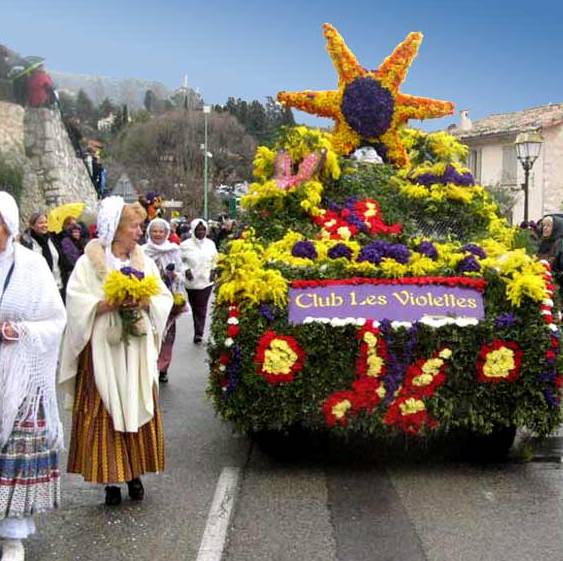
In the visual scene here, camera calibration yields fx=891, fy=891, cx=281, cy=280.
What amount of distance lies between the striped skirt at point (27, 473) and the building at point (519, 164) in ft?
125

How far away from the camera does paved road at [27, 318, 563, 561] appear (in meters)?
4.47

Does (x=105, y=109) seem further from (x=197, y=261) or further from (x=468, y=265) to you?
(x=468, y=265)

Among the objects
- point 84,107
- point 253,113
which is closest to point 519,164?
point 253,113

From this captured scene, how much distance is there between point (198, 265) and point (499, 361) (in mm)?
6231

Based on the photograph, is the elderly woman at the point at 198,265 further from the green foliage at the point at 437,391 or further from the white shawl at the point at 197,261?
the green foliage at the point at 437,391

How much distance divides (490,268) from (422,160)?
2834mm

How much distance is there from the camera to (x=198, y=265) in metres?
11.1

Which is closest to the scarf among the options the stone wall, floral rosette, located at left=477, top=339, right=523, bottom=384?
floral rosette, located at left=477, top=339, right=523, bottom=384

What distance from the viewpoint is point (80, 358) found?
502cm

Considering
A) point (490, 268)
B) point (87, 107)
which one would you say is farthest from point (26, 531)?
point (87, 107)

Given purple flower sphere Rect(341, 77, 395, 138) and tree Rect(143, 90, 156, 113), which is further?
tree Rect(143, 90, 156, 113)

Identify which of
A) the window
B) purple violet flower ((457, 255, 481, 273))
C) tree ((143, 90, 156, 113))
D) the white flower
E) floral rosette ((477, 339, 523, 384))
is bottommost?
floral rosette ((477, 339, 523, 384))

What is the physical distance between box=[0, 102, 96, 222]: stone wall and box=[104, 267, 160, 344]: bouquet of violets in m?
35.3

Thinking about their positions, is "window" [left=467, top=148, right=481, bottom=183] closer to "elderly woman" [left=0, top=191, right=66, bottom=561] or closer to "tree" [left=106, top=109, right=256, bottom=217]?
"tree" [left=106, top=109, right=256, bottom=217]
